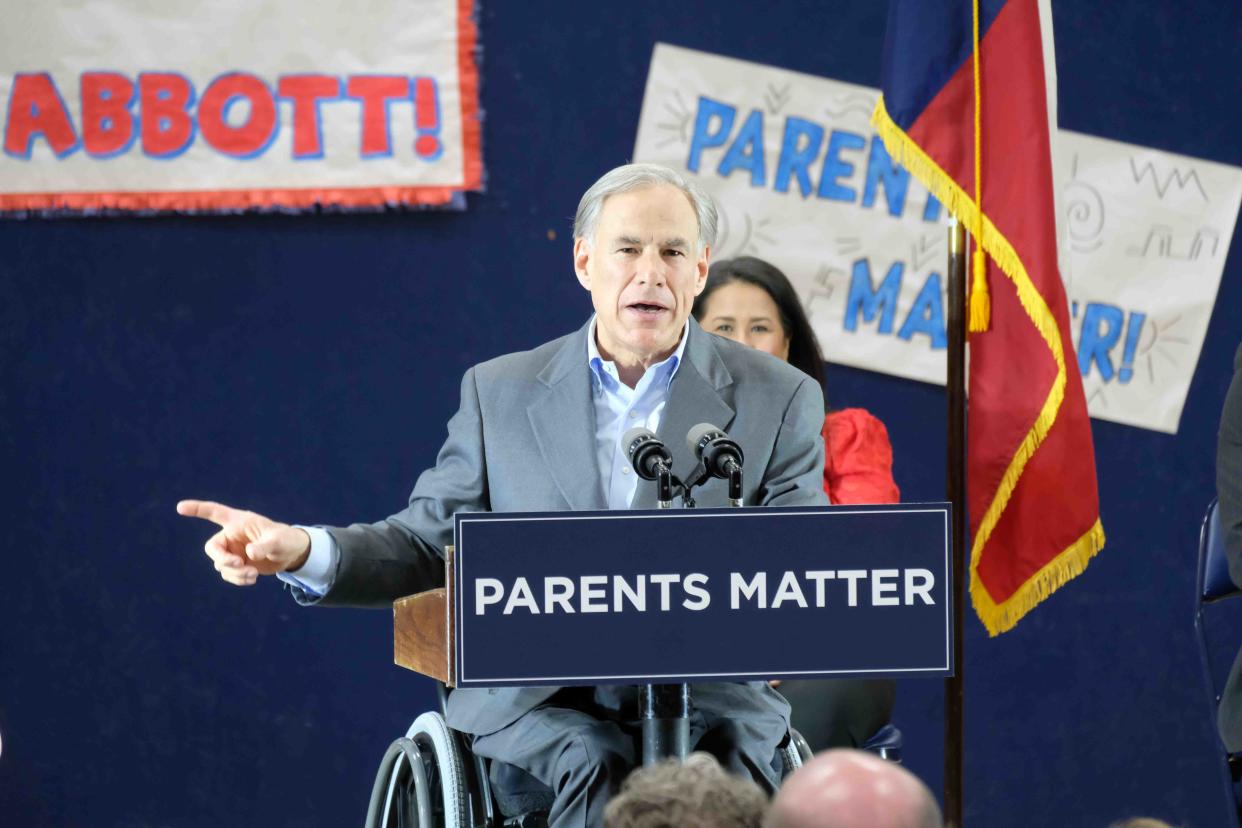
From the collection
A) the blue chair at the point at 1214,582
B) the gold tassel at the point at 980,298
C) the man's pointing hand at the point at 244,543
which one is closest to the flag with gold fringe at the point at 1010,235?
the gold tassel at the point at 980,298

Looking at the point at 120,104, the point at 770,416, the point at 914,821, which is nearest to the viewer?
the point at 914,821

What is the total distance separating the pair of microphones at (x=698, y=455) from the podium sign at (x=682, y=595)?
11 cm

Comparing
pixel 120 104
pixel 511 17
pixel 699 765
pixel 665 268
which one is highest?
pixel 511 17

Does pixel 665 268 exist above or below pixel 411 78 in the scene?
below

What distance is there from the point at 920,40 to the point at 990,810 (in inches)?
80.3

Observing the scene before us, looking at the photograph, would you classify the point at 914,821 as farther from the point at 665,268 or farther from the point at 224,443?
the point at 224,443

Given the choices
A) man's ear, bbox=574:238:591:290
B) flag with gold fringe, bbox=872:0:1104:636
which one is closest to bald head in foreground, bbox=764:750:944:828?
man's ear, bbox=574:238:591:290

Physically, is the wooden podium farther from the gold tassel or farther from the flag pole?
the gold tassel

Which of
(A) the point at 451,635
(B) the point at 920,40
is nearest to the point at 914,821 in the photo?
(A) the point at 451,635

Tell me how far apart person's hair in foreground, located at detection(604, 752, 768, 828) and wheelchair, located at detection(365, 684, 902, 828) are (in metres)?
1.05

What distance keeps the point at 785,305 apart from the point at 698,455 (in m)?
1.77

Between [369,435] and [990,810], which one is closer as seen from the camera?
[369,435]

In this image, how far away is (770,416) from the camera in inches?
95.3

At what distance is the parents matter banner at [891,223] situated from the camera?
4023 millimetres
